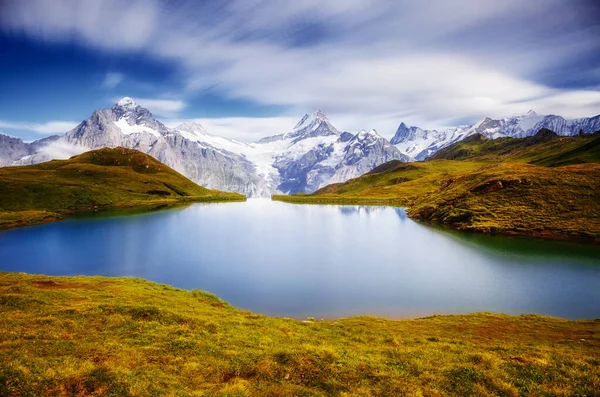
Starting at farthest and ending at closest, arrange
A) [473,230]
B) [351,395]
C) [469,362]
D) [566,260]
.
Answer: [473,230]
[566,260]
[469,362]
[351,395]

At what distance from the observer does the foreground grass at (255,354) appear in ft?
59.9

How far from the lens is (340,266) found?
75125 millimetres

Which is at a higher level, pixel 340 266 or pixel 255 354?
pixel 255 354

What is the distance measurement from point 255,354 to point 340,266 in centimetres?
5301

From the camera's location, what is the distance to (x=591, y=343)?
29.6 m

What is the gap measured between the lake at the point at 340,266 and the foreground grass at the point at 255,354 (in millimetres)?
16140

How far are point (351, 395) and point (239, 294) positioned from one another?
133 feet

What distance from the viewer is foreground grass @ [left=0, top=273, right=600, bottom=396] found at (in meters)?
18.2

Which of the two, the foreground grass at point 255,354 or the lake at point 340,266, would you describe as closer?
the foreground grass at point 255,354

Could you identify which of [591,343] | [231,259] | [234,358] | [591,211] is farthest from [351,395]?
[591,211]

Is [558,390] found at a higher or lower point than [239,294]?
higher

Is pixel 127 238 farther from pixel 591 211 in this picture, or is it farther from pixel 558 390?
pixel 591 211

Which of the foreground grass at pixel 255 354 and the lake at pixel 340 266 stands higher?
the foreground grass at pixel 255 354

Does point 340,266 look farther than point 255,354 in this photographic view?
Yes
